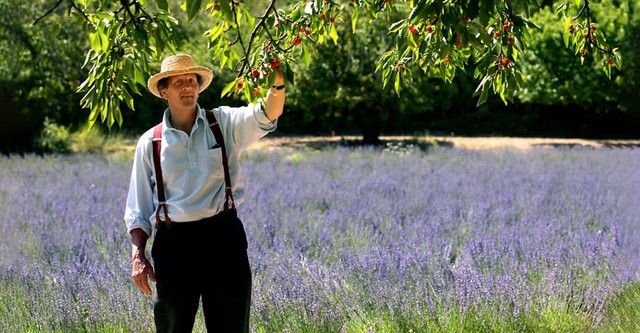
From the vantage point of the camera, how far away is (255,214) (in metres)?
6.68

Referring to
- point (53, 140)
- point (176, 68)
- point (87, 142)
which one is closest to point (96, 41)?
point (176, 68)

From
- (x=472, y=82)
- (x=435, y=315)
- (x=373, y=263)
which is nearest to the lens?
(x=435, y=315)

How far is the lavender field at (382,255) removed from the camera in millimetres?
3941

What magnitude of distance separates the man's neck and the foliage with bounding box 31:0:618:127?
21 centimetres

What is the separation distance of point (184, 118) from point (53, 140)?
16.3 meters

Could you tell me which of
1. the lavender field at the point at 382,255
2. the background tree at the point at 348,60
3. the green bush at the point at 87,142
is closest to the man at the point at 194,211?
the background tree at the point at 348,60

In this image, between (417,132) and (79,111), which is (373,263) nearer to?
(79,111)

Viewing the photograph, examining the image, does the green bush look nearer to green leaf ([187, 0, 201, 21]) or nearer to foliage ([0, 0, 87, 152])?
foliage ([0, 0, 87, 152])

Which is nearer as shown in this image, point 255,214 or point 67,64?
point 255,214

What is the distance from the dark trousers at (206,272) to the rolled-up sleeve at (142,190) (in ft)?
0.36

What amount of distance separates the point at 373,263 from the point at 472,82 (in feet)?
74.2

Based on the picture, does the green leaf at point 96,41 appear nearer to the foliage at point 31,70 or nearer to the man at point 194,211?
the man at point 194,211

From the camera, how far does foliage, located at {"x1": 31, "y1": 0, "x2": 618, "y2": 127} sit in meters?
2.32

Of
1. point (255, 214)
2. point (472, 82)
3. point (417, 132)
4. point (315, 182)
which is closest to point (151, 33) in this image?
point (255, 214)
